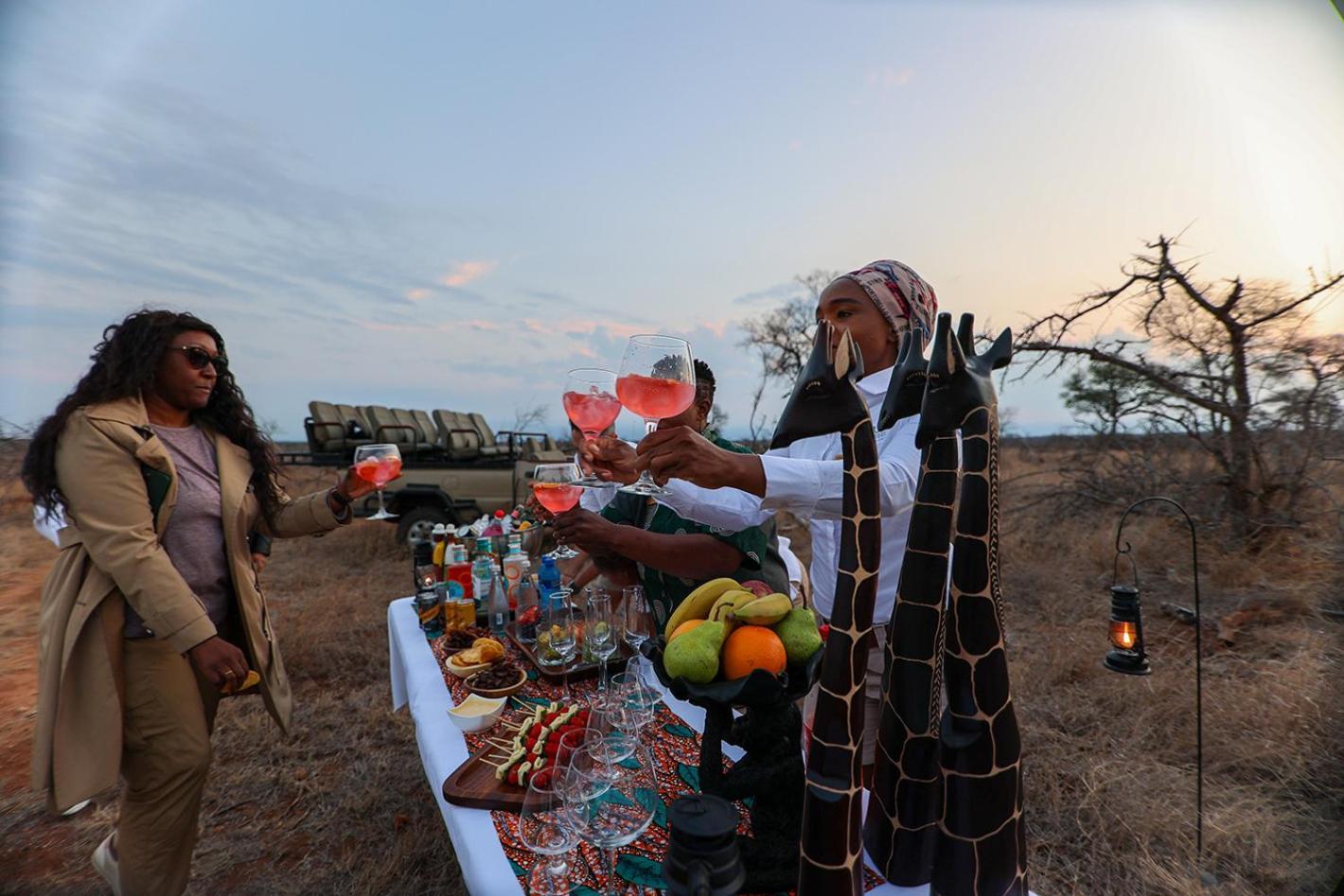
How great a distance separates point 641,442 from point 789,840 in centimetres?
88

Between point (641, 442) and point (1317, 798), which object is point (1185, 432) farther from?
point (641, 442)

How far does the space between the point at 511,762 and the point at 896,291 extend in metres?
1.72

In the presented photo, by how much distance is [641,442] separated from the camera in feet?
4.44

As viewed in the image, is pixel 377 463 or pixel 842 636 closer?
pixel 842 636

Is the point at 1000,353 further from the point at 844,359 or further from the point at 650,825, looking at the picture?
the point at 650,825

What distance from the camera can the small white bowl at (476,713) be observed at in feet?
6.29

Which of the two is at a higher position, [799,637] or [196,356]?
[196,356]

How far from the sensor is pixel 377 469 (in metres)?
2.62

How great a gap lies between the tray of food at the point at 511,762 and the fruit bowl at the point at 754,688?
1.60 feet

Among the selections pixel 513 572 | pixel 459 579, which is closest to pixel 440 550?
pixel 459 579

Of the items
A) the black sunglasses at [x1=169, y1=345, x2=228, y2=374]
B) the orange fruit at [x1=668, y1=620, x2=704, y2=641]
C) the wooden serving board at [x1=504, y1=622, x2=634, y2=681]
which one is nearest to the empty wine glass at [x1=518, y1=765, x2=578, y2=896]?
the orange fruit at [x1=668, y1=620, x2=704, y2=641]

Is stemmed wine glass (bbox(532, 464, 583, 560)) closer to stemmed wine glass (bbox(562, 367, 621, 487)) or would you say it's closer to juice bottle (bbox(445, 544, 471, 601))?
stemmed wine glass (bbox(562, 367, 621, 487))

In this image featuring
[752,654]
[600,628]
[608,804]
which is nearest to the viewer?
[752,654]

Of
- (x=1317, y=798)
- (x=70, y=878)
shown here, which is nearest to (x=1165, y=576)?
(x=1317, y=798)
